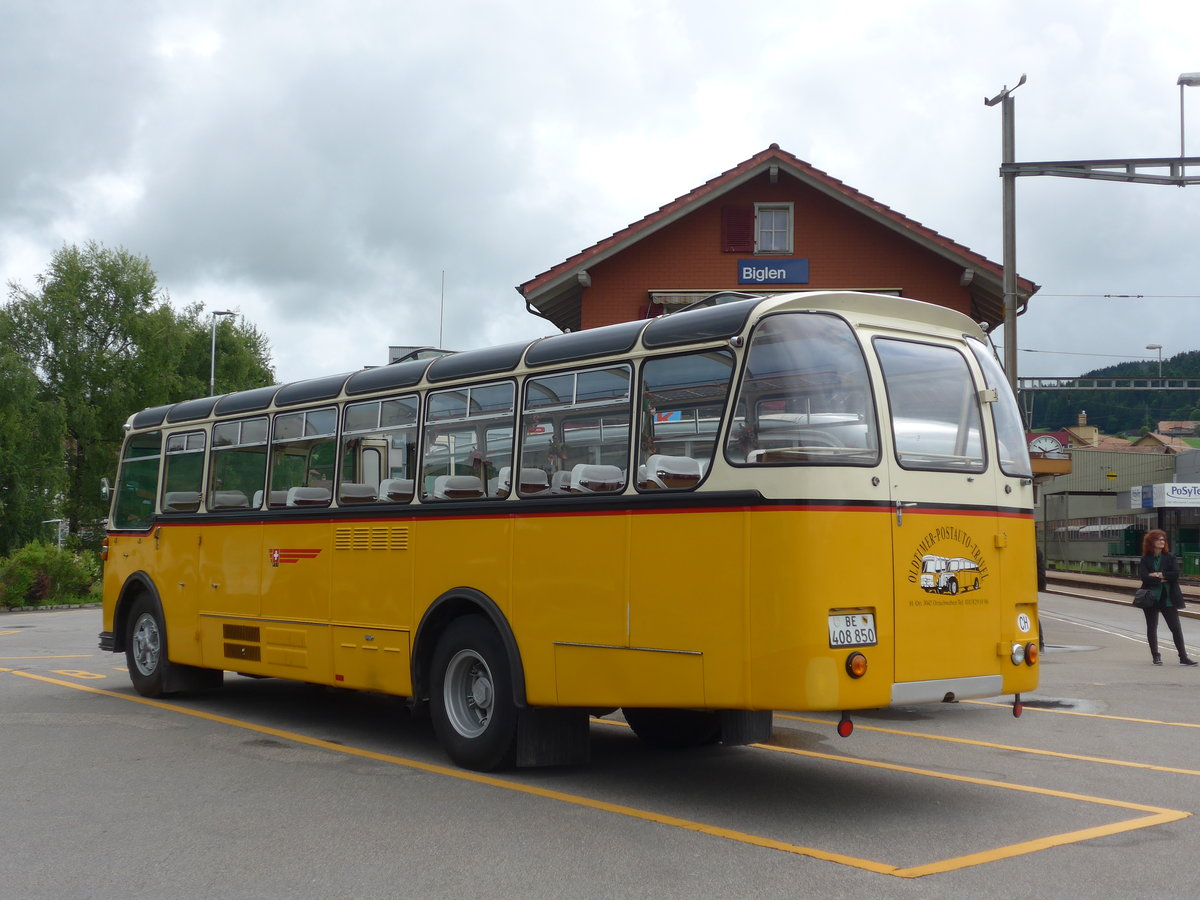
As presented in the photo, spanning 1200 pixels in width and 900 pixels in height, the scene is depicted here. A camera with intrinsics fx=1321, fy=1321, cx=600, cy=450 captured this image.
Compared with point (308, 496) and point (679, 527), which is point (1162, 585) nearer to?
point (308, 496)

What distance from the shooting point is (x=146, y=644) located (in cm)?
1295

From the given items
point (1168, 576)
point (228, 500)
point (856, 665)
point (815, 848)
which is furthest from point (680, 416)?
point (1168, 576)

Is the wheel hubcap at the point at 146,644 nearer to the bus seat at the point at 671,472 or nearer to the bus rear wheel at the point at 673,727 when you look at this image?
the bus rear wheel at the point at 673,727

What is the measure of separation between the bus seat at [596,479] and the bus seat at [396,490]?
1819mm

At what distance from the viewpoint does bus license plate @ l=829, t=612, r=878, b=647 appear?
688 centimetres

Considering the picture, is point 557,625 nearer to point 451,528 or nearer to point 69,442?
point 451,528

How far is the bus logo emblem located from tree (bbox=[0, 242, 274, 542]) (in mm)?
47752

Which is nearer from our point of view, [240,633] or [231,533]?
[240,633]

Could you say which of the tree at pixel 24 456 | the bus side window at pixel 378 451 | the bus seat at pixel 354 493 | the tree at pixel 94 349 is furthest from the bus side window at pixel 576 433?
the tree at pixel 94 349

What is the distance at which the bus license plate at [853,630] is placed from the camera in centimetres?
688

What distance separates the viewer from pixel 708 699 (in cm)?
711

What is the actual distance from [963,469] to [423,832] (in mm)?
3651

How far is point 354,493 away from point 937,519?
4.66 meters

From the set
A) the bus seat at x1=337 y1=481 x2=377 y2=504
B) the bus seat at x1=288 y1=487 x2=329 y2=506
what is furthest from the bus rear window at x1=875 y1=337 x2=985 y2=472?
the bus seat at x1=288 y1=487 x2=329 y2=506
